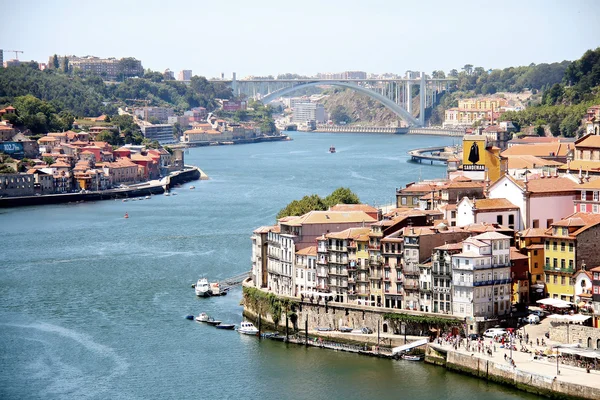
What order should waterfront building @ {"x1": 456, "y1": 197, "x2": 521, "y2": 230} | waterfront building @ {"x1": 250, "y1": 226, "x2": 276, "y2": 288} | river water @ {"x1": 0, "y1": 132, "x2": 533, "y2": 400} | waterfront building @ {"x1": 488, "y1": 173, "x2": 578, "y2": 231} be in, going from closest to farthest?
river water @ {"x1": 0, "y1": 132, "x2": 533, "y2": 400}, waterfront building @ {"x1": 456, "y1": 197, "x2": 521, "y2": 230}, waterfront building @ {"x1": 488, "y1": 173, "x2": 578, "y2": 231}, waterfront building @ {"x1": 250, "y1": 226, "x2": 276, "y2": 288}

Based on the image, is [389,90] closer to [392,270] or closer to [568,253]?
[392,270]

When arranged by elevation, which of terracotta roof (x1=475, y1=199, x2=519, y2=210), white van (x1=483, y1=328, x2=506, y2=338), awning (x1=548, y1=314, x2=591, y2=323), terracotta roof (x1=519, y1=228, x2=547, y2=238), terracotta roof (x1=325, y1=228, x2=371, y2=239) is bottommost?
white van (x1=483, y1=328, x2=506, y2=338)

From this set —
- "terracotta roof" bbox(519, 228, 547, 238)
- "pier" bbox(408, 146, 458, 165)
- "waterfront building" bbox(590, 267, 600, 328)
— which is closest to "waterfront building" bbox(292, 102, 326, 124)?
"pier" bbox(408, 146, 458, 165)

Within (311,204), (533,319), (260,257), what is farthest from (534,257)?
(311,204)

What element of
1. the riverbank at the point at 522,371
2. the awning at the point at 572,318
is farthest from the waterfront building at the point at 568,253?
the riverbank at the point at 522,371

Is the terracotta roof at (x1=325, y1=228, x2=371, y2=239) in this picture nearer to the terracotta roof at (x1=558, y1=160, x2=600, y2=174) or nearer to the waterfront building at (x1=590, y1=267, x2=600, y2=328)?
the waterfront building at (x1=590, y1=267, x2=600, y2=328)

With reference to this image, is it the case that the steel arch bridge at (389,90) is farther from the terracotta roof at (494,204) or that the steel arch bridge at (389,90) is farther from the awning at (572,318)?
the awning at (572,318)
